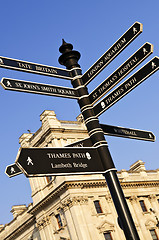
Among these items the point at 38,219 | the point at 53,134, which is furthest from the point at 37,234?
the point at 53,134

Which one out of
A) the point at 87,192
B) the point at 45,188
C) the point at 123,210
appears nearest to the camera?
the point at 123,210

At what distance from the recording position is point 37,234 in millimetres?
41500

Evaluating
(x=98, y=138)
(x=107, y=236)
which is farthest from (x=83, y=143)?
(x=107, y=236)

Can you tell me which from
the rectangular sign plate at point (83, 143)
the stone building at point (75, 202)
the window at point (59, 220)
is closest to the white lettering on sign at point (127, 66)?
the rectangular sign plate at point (83, 143)

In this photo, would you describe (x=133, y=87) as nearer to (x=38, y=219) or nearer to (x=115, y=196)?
(x=115, y=196)

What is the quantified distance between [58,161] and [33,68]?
1.99m

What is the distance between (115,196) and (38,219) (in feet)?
116

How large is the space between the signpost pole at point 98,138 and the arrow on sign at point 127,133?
325mm

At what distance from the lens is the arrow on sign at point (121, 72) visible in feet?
21.1

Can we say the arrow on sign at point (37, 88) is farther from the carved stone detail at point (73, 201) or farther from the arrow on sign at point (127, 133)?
the carved stone detail at point (73, 201)

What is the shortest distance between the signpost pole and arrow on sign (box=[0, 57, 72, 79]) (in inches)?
9.0

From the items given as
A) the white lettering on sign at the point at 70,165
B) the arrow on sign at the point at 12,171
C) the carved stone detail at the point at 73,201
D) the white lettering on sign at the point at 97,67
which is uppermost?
the carved stone detail at the point at 73,201

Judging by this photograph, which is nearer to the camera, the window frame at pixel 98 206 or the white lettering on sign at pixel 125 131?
the white lettering on sign at pixel 125 131

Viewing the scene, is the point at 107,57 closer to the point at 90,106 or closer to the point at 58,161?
the point at 90,106
